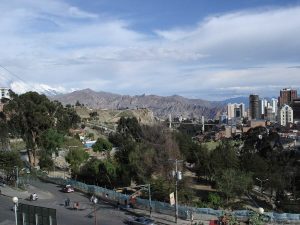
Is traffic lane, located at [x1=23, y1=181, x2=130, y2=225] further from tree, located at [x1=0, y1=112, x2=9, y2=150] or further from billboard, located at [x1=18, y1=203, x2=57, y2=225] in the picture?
tree, located at [x1=0, y1=112, x2=9, y2=150]

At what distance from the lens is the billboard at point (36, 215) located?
658 inches

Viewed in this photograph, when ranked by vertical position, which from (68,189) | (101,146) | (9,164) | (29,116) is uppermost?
(29,116)

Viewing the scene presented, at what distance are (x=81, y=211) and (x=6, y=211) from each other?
243 inches

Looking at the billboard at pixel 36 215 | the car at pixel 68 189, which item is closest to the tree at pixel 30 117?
the car at pixel 68 189

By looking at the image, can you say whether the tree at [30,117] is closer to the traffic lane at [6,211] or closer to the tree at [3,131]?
the tree at [3,131]

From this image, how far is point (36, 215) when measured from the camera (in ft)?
56.5

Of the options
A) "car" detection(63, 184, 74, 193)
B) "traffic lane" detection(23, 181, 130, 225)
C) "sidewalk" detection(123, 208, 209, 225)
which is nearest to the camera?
"sidewalk" detection(123, 208, 209, 225)

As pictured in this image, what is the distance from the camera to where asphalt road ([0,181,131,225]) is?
37.7 metres

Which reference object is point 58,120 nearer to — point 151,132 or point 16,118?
point 16,118

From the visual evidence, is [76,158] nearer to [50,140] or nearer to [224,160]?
[50,140]

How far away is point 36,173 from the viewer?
61.5m

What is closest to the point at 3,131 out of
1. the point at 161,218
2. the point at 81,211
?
the point at 81,211

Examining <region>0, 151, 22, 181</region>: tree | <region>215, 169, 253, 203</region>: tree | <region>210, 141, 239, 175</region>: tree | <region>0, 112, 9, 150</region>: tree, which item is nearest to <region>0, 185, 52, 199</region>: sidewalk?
<region>0, 151, 22, 181</region>: tree

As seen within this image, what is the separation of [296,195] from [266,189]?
6574mm
